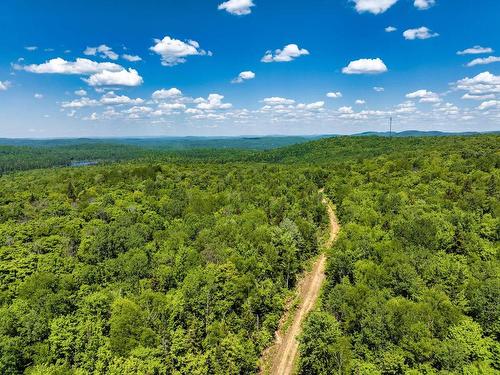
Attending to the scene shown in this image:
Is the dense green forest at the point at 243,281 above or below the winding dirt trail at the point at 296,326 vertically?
above

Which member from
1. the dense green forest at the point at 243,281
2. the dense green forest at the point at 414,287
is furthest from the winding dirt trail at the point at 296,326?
the dense green forest at the point at 414,287

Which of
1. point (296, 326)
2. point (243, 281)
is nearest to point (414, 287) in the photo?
point (296, 326)

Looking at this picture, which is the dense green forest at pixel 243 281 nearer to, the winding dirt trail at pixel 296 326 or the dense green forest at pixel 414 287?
the dense green forest at pixel 414 287

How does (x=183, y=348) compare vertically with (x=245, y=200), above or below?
below

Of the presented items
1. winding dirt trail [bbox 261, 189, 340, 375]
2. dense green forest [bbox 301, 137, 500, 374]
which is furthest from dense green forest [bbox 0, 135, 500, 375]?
winding dirt trail [bbox 261, 189, 340, 375]

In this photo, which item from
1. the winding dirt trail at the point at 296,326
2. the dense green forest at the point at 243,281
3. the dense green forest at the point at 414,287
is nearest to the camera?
the dense green forest at the point at 414,287

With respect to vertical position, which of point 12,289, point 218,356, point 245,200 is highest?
point 245,200

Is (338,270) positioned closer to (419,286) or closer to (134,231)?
(419,286)

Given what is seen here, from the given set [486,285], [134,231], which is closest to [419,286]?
[486,285]
